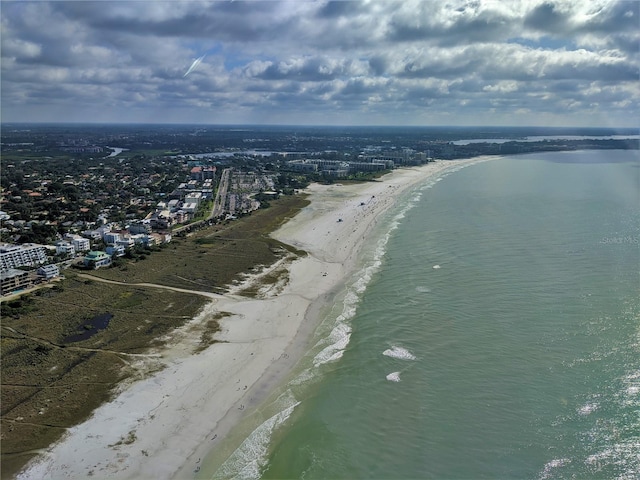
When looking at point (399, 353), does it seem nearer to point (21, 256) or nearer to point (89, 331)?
point (89, 331)

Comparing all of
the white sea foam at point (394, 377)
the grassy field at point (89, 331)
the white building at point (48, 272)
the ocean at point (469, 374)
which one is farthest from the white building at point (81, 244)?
the white sea foam at point (394, 377)

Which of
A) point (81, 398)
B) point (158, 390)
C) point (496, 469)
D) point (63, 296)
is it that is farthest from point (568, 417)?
point (63, 296)

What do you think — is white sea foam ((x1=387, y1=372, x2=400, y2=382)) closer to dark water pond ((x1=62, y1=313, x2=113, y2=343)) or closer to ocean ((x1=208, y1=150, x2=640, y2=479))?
ocean ((x1=208, y1=150, x2=640, y2=479))

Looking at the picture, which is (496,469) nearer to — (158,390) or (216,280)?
(158,390)

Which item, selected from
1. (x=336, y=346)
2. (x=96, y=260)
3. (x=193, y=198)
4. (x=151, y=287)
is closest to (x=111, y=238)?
(x=96, y=260)

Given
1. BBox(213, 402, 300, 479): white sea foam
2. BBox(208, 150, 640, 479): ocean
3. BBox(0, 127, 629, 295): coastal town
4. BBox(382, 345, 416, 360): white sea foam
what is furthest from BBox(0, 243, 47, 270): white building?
BBox(382, 345, 416, 360): white sea foam

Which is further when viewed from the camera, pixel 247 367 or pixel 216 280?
pixel 216 280
